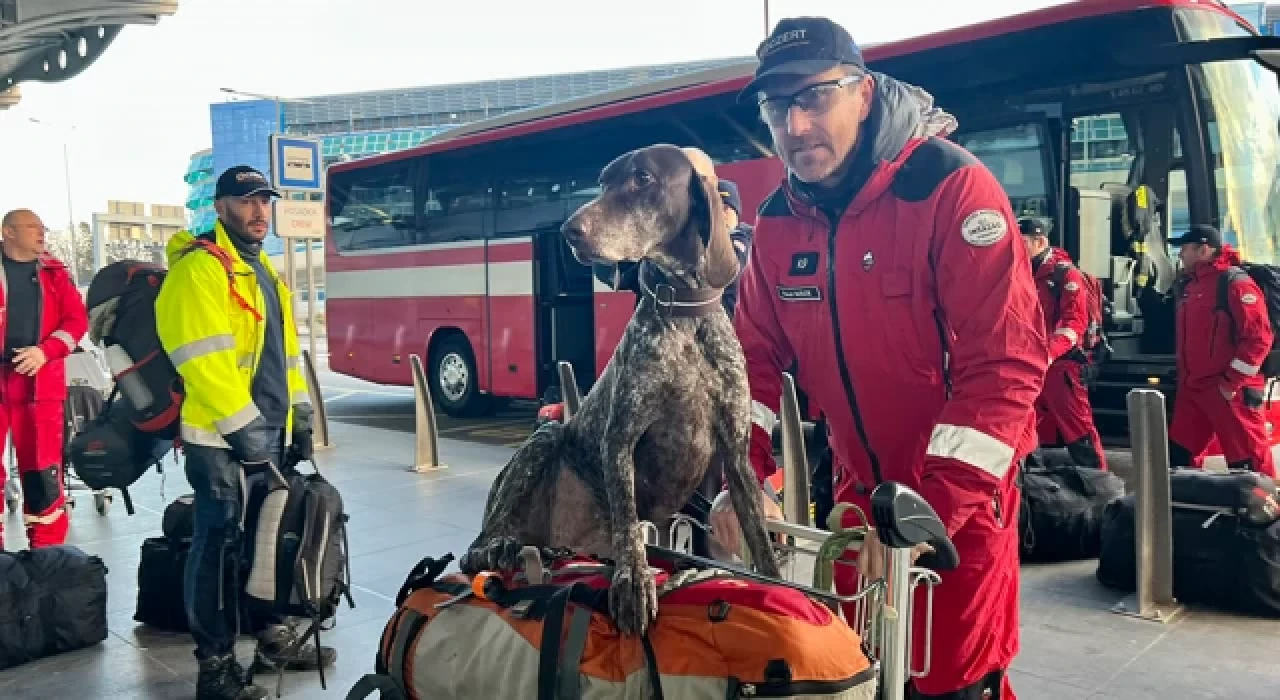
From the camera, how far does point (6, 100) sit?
10758 mm

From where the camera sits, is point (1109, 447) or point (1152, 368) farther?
point (1109, 447)

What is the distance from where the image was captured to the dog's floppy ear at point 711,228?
2.01 meters

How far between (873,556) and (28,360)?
4.93m

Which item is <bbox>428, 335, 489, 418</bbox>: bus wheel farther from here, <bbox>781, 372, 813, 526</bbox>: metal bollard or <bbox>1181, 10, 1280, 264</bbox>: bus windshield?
<bbox>1181, 10, 1280, 264</bbox>: bus windshield

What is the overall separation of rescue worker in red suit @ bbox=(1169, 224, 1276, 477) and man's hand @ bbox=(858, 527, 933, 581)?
538 centimetres

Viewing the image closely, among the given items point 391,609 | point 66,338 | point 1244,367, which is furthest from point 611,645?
point 1244,367

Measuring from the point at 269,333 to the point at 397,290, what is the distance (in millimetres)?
9751

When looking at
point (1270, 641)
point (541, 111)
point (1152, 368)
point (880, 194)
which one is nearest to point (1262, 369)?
point (1152, 368)

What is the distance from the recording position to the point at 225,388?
372 centimetres

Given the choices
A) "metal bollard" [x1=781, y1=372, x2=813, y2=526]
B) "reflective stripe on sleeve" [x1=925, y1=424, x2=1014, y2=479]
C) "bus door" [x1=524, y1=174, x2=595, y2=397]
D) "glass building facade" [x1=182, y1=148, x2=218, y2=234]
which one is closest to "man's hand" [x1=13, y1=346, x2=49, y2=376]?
"metal bollard" [x1=781, y1=372, x2=813, y2=526]

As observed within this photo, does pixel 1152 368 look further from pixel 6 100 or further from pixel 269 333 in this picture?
pixel 6 100

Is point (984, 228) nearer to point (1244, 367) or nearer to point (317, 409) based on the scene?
point (1244, 367)

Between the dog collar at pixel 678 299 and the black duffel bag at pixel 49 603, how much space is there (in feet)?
12.2

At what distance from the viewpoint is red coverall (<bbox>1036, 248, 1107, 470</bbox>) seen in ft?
20.9
